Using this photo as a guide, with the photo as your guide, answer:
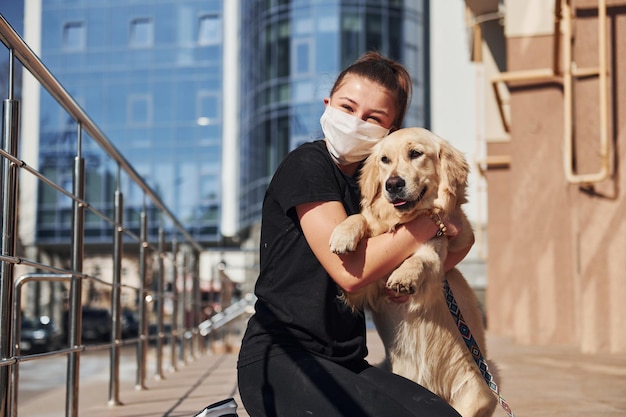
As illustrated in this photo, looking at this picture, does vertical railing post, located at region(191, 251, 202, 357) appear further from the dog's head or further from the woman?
the woman

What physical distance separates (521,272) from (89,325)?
20.3 m

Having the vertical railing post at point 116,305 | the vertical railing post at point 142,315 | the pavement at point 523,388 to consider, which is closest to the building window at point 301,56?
the pavement at point 523,388

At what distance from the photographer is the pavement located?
4.41 meters

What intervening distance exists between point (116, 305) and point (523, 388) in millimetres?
2330

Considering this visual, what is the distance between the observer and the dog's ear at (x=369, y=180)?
10.0ft

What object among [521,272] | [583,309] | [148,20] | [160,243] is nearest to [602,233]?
[583,309]

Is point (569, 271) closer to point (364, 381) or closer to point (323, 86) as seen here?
point (323, 86)

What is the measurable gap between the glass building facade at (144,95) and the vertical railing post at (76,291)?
33.0 metres

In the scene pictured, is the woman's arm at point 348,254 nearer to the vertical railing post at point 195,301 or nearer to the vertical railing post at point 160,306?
the vertical railing post at point 160,306

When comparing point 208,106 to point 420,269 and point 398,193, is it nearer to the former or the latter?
point 398,193

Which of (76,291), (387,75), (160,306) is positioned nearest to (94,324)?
(160,306)

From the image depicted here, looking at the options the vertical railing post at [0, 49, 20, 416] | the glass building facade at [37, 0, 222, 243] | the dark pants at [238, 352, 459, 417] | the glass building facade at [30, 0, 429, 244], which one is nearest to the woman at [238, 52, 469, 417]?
the dark pants at [238, 352, 459, 417]

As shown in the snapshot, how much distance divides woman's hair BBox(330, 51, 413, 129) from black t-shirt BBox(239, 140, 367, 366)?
33cm

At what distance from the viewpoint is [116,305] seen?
5.02 m
